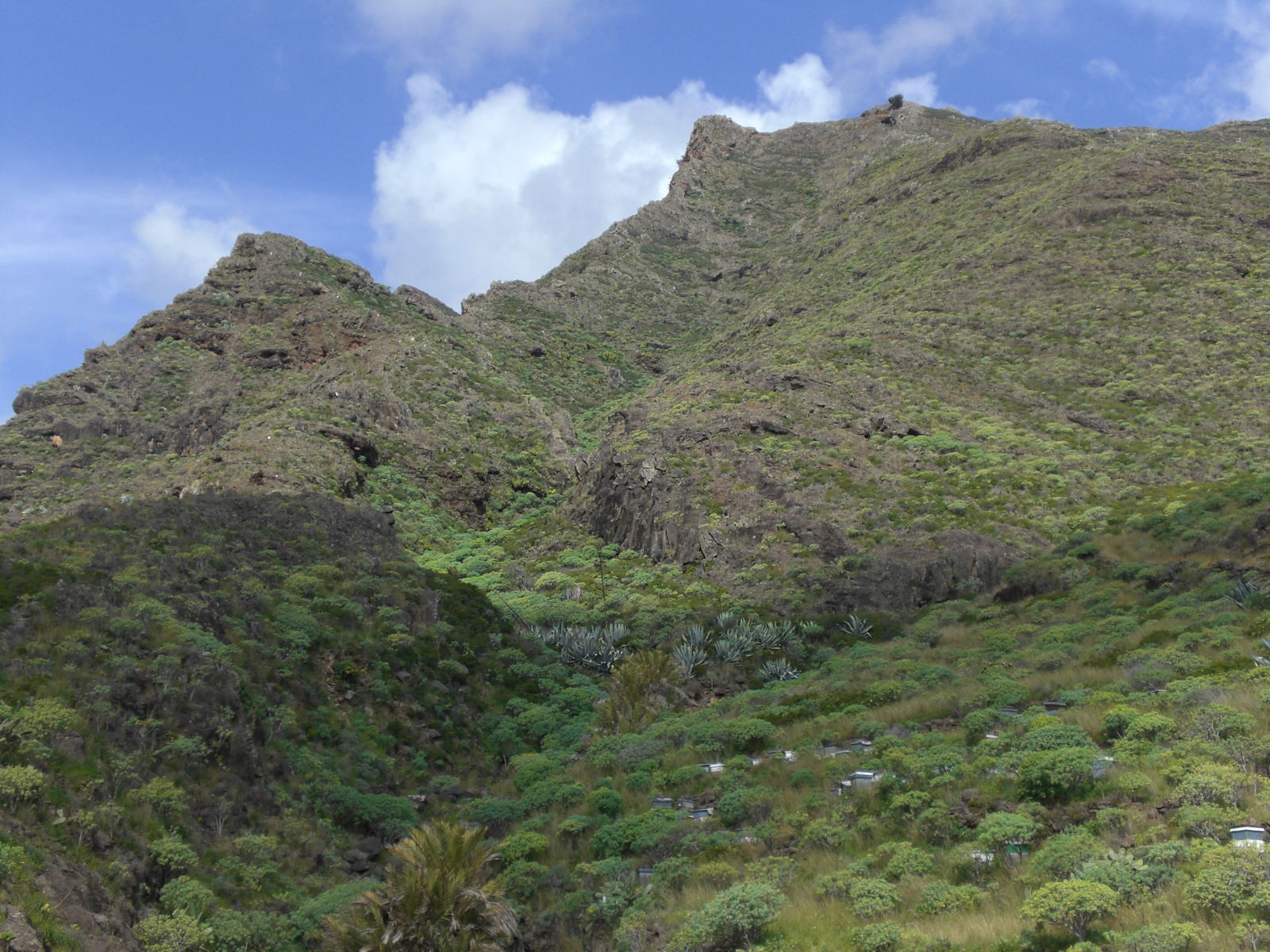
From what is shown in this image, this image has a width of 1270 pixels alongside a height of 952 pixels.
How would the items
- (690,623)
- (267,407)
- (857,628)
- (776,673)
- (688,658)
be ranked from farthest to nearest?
(267,407) → (690,623) → (857,628) → (688,658) → (776,673)

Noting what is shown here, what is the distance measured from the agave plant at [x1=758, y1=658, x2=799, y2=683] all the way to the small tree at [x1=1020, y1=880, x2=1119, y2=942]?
12992mm

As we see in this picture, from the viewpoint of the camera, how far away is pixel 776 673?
2147 cm

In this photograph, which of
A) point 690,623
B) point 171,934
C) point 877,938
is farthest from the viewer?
point 690,623

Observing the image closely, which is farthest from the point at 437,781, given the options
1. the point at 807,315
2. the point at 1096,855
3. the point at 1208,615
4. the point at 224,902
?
the point at 807,315

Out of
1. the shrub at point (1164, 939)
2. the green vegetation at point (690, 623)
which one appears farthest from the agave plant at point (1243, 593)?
the shrub at point (1164, 939)

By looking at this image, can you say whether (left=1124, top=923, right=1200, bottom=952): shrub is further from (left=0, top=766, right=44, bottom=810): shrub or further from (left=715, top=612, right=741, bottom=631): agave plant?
(left=715, top=612, right=741, bottom=631): agave plant

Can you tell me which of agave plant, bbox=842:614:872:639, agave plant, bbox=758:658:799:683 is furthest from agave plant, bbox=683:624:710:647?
agave plant, bbox=842:614:872:639

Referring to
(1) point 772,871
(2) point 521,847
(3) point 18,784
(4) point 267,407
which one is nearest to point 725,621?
(2) point 521,847

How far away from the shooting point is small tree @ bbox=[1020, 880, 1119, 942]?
26.3ft

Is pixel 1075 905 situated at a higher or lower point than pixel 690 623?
lower

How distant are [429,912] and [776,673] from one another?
40.5 feet

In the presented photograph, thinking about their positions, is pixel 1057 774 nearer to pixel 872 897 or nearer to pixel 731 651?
pixel 872 897

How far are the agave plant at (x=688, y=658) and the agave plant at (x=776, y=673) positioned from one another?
4.92 ft

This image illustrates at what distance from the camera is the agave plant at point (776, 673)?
21.4m
